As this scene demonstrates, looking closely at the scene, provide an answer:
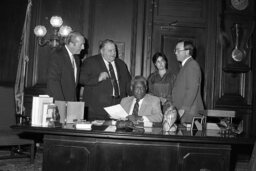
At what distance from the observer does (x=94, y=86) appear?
198 inches

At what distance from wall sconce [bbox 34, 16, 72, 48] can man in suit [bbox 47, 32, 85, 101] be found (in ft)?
4.92

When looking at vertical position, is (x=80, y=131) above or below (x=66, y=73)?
Answer: below

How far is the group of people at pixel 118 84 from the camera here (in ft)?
13.8

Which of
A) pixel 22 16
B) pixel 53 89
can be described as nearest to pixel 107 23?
pixel 22 16

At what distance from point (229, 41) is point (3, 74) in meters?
3.91

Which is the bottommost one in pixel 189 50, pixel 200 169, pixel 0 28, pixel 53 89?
pixel 200 169

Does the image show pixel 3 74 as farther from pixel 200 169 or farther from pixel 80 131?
pixel 200 169

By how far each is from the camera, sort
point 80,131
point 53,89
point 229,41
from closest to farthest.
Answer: point 80,131, point 53,89, point 229,41

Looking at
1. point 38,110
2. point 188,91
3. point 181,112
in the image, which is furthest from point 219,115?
point 38,110

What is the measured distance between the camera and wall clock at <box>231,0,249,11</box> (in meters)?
6.47

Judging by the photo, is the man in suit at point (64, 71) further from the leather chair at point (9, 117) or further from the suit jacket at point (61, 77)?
the leather chair at point (9, 117)

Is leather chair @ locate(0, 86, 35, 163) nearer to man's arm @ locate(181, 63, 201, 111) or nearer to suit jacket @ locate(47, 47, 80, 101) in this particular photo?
suit jacket @ locate(47, 47, 80, 101)

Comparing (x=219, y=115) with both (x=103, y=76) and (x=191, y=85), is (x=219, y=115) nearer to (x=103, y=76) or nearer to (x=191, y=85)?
(x=191, y=85)

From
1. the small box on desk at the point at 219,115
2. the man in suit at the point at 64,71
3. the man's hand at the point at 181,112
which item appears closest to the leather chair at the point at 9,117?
the man in suit at the point at 64,71
